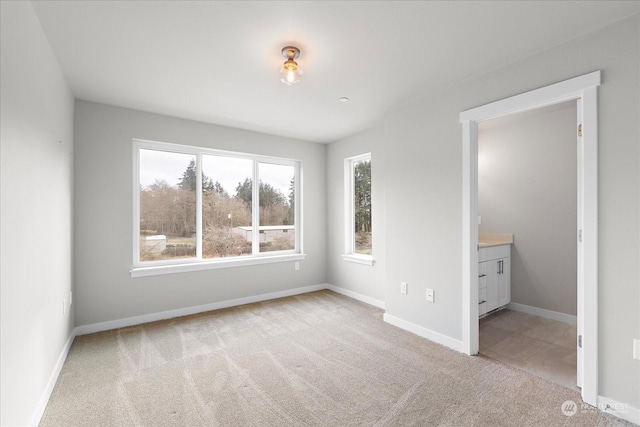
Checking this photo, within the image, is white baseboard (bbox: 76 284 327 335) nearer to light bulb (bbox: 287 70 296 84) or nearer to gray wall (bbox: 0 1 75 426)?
gray wall (bbox: 0 1 75 426)

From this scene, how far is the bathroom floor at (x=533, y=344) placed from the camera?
241cm


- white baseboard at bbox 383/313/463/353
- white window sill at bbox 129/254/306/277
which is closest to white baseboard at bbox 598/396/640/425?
white baseboard at bbox 383/313/463/353

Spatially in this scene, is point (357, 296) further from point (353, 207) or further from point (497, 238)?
point (497, 238)

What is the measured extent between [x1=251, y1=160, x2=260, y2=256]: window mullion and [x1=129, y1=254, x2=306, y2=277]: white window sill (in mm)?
202

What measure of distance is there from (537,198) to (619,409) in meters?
2.54

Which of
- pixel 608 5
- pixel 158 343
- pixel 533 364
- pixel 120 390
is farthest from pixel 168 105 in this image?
pixel 533 364

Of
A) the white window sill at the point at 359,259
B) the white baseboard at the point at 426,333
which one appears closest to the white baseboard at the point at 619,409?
the white baseboard at the point at 426,333

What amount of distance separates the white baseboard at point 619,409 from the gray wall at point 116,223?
3.74 meters

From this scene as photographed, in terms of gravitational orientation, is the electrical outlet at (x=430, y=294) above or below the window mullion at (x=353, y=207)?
below

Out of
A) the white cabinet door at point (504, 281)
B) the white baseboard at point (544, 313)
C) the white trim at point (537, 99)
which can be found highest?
the white trim at point (537, 99)

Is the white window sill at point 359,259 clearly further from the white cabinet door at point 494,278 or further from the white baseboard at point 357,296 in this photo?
the white cabinet door at point 494,278

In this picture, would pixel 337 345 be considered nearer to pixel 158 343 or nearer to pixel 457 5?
pixel 158 343

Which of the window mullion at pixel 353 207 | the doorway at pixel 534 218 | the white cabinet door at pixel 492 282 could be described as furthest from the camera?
the window mullion at pixel 353 207

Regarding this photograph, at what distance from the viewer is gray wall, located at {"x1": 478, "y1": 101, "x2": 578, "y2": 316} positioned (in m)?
3.52
